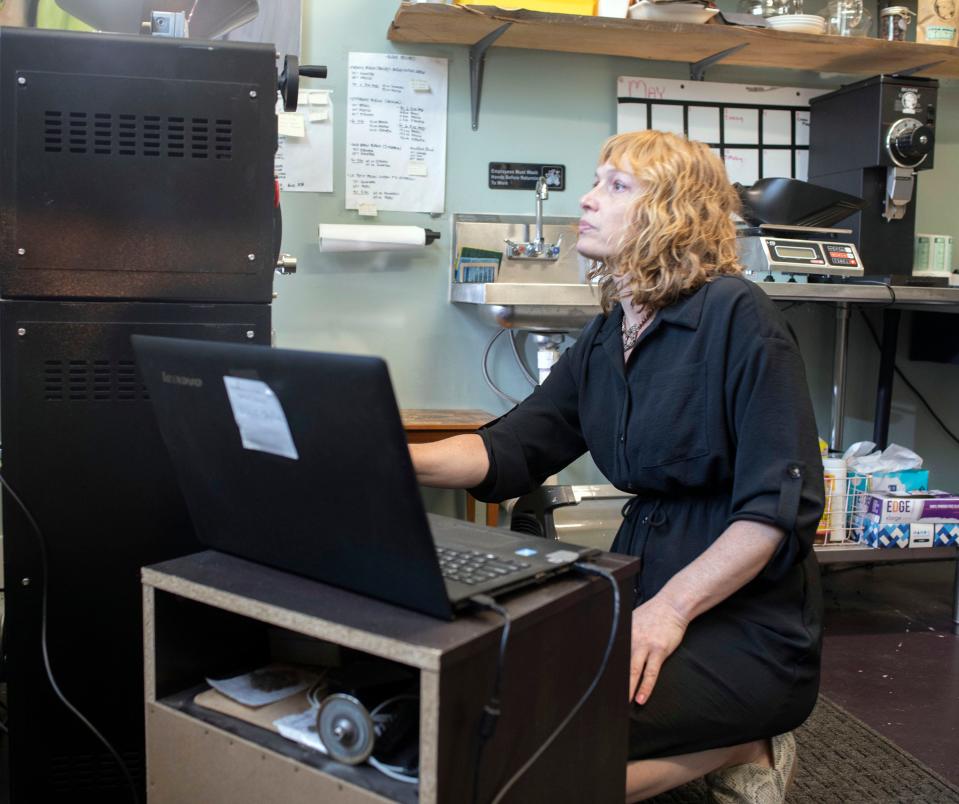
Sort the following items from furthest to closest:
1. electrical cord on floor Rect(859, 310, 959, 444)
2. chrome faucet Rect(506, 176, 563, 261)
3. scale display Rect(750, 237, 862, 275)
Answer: electrical cord on floor Rect(859, 310, 959, 444) → chrome faucet Rect(506, 176, 563, 261) → scale display Rect(750, 237, 862, 275)

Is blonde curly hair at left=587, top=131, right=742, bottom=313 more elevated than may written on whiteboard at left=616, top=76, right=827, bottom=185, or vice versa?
may written on whiteboard at left=616, top=76, right=827, bottom=185

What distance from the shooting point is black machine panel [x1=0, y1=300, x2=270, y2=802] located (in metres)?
1.13

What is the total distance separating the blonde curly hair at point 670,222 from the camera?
1.37 metres

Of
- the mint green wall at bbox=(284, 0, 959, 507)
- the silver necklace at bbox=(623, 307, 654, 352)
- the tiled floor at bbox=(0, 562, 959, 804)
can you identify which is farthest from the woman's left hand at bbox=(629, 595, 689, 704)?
the mint green wall at bbox=(284, 0, 959, 507)

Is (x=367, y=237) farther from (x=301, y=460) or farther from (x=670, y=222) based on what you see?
(x=301, y=460)

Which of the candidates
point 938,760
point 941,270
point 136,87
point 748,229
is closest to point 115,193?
point 136,87

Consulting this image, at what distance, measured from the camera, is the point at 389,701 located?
897 mm

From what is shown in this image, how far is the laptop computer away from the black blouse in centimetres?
39

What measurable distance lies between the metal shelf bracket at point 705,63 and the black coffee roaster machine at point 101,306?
200 centimetres

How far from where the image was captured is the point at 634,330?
1.44 m

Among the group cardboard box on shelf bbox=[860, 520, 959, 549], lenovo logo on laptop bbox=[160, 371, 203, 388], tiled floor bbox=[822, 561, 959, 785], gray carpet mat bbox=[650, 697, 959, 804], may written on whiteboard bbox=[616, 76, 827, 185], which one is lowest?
tiled floor bbox=[822, 561, 959, 785]

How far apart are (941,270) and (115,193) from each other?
2606 millimetres

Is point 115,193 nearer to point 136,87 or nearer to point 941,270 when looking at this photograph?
point 136,87

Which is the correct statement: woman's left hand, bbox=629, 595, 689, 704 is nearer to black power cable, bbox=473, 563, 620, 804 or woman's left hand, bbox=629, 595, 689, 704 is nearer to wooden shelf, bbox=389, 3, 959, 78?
black power cable, bbox=473, 563, 620, 804
